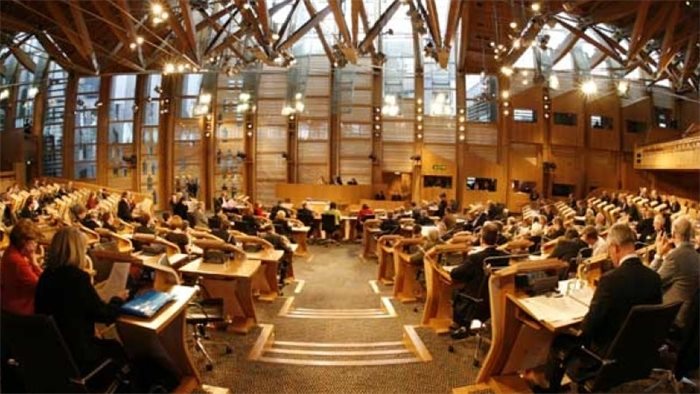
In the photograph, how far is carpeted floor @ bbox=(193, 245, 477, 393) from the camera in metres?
3.93

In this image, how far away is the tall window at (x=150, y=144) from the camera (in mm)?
20422

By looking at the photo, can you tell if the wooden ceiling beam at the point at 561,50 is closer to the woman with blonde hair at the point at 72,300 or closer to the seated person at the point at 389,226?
the seated person at the point at 389,226

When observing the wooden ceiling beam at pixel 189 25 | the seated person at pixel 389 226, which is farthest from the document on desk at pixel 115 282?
the wooden ceiling beam at pixel 189 25

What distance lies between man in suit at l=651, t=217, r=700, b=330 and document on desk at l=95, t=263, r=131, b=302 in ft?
13.4

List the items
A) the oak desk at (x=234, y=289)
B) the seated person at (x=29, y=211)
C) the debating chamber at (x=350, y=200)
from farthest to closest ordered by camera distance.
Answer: the seated person at (x=29, y=211)
the oak desk at (x=234, y=289)
the debating chamber at (x=350, y=200)

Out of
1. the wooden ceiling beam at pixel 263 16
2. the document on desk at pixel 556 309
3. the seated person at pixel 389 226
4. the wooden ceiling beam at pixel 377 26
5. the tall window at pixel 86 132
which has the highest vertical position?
the wooden ceiling beam at pixel 377 26

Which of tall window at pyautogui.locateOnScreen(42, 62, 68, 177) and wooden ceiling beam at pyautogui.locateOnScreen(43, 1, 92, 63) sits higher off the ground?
wooden ceiling beam at pyautogui.locateOnScreen(43, 1, 92, 63)

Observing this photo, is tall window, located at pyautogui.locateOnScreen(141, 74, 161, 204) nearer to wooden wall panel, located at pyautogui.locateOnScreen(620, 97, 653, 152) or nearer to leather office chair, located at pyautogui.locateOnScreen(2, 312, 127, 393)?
leather office chair, located at pyautogui.locateOnScreen(2, 312, 127, 393)

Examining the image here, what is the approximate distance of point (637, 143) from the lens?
20391mm

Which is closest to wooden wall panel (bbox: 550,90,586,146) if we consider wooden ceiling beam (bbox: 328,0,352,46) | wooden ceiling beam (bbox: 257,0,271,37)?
wooden ceiling beam (bbox: 328,0,352,46)

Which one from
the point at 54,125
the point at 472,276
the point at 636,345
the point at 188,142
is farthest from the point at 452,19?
the point at 54,125

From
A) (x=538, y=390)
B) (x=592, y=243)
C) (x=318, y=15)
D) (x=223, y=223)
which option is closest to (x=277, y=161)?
(x=318, y=15)

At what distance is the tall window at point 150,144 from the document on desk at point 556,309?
19.2m

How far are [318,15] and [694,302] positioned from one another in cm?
1349
